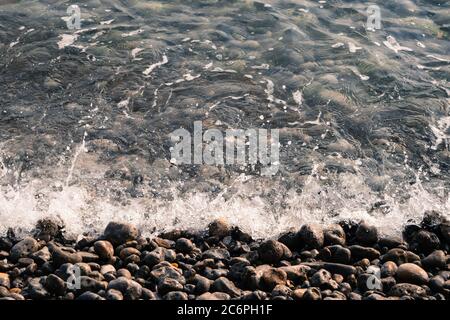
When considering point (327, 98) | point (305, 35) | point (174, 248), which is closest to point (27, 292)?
point (174, 248)

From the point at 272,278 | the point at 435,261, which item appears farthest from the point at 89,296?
the point at 435,261

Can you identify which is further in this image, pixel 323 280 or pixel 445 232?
pixel 445 232

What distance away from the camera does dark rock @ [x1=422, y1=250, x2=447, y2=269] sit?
6625 millimetres

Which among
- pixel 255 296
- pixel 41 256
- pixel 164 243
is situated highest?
pixel 255 296

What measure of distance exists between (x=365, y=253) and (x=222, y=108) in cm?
370

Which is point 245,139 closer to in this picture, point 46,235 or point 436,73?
point 46,235

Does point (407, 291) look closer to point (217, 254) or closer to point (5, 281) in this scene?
point (217, 254)

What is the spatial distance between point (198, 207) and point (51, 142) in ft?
7.84

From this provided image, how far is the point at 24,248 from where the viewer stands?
659 centimetres

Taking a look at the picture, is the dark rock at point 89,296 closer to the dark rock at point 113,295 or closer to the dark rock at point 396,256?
the dark rock at point 113,295

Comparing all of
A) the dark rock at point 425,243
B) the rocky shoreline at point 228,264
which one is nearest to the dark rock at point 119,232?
the rocky shoreline at point 228,264

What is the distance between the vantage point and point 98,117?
368 inches

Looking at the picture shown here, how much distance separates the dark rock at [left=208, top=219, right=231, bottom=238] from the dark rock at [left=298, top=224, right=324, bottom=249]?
79cm

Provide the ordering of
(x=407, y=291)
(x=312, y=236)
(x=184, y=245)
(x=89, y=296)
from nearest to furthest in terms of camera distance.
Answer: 1. (x=89, y=296)
2. (x=407, y=291)
3. (x=184, y=245)
4. (x=312, y=236)
